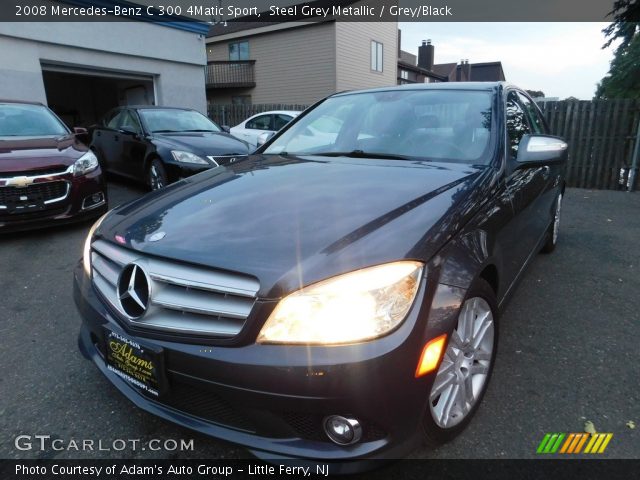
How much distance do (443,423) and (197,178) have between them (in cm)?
193

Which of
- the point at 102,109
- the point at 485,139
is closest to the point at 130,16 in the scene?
the point at 102,109

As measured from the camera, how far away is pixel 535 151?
8.78 ft

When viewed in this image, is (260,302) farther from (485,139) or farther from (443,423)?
(485,139)

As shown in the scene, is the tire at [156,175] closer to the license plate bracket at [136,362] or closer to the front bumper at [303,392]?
the license plate bracket at [136,362]

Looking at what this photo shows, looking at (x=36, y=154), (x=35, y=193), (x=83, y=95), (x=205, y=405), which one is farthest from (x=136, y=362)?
(x=83, y=95)

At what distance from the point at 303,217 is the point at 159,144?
17.6 ft

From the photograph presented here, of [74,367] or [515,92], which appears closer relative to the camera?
[74,367]

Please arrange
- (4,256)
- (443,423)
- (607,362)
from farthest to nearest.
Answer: (4,256) → (607,362) → (443,423)

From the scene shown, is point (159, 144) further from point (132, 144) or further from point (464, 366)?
point (464, 366)

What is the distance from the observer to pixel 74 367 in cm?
259

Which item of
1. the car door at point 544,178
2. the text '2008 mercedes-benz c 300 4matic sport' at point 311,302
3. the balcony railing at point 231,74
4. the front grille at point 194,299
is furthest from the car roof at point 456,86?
the balcony railing at point 231,74

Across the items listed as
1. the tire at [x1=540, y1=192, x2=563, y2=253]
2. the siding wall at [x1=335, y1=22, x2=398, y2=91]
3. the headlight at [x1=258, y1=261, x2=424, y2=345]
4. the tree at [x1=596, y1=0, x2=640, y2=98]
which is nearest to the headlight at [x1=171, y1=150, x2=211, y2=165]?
the tire at [x1=540, y1=192, x2=563, y2=253]

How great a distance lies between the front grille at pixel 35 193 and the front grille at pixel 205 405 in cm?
405

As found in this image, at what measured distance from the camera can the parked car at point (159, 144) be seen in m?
6.36
